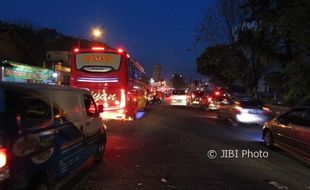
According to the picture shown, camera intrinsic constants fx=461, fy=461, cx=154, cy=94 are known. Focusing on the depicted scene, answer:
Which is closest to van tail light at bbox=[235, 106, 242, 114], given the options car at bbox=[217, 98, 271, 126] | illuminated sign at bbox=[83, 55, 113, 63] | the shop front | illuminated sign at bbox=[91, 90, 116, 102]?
car at bbox=[217, 98, 271, 126]

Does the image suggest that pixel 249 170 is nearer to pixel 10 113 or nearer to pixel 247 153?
pixel 247 153

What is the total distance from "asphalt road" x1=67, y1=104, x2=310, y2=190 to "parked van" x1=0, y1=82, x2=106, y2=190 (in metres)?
0.93

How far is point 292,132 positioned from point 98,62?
12285 millimetres

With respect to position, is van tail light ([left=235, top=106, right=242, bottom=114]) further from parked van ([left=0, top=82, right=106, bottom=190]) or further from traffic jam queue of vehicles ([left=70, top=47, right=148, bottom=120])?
parked van ([left=0, top=82, right=106, bottom=190])

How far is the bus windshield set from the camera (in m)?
22.0

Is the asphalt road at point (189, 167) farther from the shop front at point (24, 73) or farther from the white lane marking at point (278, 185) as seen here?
the shop front at point (24, 73)

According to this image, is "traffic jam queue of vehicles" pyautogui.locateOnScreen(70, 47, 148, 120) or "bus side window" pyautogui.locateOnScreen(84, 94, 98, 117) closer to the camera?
"bus side window" pyautogui.locateOnScreen(84, 94, 98, 117)

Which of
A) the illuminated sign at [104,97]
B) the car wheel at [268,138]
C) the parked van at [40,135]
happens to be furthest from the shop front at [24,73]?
the parked van at [40,135]

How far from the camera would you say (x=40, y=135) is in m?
6.50

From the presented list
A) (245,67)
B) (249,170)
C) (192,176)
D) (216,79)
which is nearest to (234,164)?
(249,170)

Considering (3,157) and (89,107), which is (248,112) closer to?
(89,107)

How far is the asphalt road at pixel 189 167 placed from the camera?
8.59m

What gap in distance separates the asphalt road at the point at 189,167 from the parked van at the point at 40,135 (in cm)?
93

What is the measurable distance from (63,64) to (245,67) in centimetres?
1873
